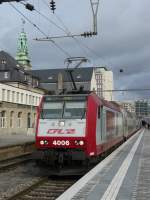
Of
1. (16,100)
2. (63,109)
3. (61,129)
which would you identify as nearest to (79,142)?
(61,129)

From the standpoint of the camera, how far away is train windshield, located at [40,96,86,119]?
47.8 ft

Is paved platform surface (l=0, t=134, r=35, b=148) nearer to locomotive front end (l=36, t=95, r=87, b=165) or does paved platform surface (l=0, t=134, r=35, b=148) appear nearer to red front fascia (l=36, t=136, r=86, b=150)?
locomotive front end (l=36, t=95, r=87, b=165)

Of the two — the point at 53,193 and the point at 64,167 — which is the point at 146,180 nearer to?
the point at 53,193

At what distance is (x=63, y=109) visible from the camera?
14.8 meters

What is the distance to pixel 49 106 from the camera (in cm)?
1495

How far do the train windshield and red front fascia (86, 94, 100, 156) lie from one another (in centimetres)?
20

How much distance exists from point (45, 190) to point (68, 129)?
106 inches

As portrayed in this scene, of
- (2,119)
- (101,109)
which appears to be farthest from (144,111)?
(101,109)

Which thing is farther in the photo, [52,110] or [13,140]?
[13,140]

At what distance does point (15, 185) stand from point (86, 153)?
7.86 ft

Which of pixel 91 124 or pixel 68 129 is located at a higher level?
pixel 91 124

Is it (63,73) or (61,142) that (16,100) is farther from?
(61,142)

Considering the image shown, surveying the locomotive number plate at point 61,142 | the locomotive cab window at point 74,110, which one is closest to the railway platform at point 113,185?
the locomotive number plate at point 61,142

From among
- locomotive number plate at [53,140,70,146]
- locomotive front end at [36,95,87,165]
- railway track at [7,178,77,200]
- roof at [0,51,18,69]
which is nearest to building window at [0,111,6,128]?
roof at [0,51,18,69]
